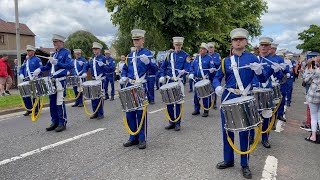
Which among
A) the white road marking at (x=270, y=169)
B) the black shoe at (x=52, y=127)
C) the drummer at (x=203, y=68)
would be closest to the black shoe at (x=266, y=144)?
the white road marking at (x=270, y=169)

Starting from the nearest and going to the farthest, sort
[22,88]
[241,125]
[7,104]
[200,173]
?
[241,125], [200,173], [22,88], [7,104]

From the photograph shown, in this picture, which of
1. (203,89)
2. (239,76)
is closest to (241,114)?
(239,76)

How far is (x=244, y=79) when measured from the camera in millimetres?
4891

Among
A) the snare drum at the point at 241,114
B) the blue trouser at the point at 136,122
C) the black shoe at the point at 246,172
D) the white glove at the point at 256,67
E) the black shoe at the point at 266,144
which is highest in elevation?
the white glove at the point at 256,67

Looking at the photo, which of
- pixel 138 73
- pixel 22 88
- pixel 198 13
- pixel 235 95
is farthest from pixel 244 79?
pixel 198 13

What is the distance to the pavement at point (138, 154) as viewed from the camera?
486 centimetres

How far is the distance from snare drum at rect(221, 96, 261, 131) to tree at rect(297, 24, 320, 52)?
323ft

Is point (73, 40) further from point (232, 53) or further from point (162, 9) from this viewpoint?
point (232, 53)

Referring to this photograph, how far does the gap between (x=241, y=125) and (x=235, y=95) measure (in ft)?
2.09

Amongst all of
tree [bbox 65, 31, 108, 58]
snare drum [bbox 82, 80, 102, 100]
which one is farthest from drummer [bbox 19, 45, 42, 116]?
tree [bbox 65, 31, 108, 58]

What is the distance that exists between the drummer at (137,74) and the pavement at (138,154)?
251mm

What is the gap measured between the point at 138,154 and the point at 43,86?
3.05 meters

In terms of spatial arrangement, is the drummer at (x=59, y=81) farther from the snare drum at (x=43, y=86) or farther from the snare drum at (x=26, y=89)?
the snare drum at (x=26, y=89)

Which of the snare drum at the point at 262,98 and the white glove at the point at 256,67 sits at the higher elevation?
the white glove at the point at 256,67
